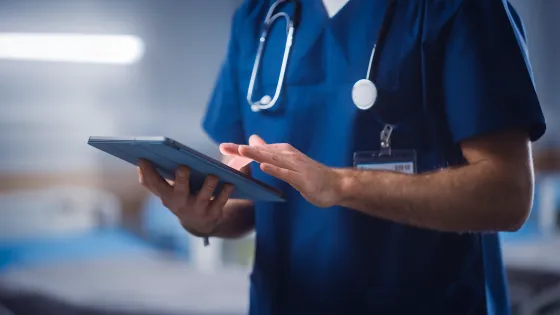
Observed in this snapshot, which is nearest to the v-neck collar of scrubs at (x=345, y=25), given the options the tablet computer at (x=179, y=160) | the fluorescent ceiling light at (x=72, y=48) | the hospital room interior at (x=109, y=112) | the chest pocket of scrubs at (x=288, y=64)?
the chest pocket of scrubs at (x=288, y=64)

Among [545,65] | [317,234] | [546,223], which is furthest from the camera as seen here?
[545,65]

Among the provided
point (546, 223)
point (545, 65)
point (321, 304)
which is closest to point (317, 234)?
point (321, 304)

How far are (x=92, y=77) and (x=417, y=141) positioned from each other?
2.83 m

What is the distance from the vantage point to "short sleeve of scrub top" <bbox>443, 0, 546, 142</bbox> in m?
0.65

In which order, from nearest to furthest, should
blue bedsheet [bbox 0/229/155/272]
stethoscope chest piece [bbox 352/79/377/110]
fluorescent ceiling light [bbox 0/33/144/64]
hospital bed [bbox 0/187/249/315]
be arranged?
stethoscope chest piece [bbox 352/79/377/110], hospital bed [bbox 0/187/249/315], blue bedsheet [bbox 0/229/155/272], fluorescent ceiling light [bbox 0/33/144/64]

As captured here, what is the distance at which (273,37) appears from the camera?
85 centimetres

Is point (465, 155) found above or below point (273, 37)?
below

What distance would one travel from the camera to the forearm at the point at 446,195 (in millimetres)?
629

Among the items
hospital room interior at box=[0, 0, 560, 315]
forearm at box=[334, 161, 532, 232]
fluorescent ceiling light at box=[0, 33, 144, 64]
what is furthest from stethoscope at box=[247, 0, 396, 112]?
fluorescent ceiling light at box=[0, 33, 144, 64]

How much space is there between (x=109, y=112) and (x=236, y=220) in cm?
257

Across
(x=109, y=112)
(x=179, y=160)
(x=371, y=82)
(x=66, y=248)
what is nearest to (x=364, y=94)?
(x=371, y=82)

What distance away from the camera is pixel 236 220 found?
93 centimetres

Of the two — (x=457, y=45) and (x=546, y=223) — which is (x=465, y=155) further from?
(x=546, y=223)

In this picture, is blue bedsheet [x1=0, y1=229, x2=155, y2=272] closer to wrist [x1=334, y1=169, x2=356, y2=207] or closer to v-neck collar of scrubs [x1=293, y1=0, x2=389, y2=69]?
v-neck collar of scrubs [x1=293, y1=0, x2=389, y2=69]
